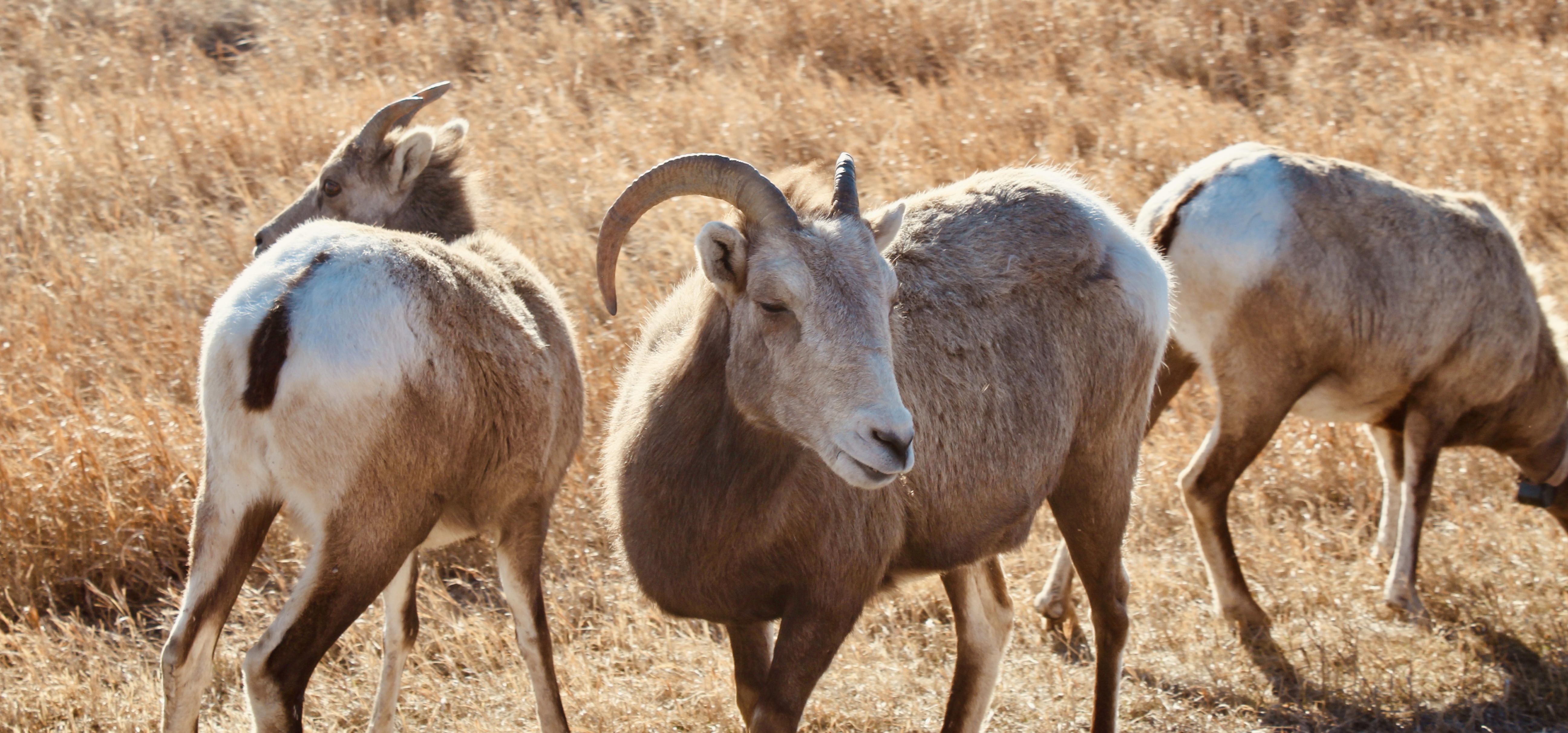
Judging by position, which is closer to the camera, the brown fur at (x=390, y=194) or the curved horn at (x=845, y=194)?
the curved horn at (x=845, y=194)

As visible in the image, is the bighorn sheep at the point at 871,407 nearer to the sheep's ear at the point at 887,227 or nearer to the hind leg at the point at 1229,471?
the sheep's ear at the point at 887,227

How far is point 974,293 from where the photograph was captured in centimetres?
400

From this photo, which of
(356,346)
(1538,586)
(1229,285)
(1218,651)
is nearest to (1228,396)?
(1229,285)

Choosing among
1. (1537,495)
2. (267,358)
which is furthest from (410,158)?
(1537,495)

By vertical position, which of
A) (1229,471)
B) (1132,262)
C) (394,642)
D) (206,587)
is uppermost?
(1132,262)

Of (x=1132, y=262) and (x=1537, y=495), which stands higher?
(x=1132, y=262)

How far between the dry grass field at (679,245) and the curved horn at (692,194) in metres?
2.02

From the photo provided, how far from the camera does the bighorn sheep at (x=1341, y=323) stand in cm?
529

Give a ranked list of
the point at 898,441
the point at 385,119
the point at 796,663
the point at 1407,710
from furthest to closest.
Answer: the point at 385,119 < the point at 1407,710 < the point at 796,663 < the point at 898,441

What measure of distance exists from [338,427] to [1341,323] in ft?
13.8

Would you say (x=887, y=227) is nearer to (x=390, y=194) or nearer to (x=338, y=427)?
(x=338, y=427)

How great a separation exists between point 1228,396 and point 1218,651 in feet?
3.67

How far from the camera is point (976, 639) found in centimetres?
453

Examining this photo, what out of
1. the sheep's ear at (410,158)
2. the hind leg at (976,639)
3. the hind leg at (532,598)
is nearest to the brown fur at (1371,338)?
the hind leg at (976,639)
